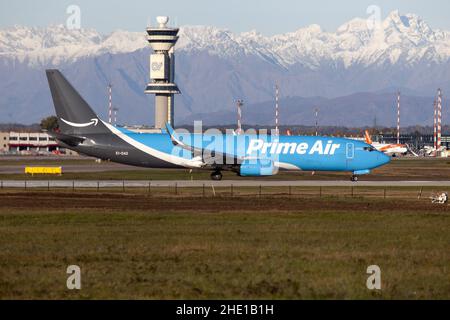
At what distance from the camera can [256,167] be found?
3199 inches

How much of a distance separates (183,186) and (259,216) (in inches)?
1008

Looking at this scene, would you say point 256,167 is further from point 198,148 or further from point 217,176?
point 198,148

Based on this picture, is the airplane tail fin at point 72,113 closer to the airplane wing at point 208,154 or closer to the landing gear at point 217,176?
the airplane wing at point 208,154

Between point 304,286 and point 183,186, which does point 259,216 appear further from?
point 183,186

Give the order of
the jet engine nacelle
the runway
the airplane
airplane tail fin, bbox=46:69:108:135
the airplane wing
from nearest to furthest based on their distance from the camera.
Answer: the runway, the jet engine nacelle, the airplane, the airplane wing, airplane tail fin, bbox=46:69:108:135

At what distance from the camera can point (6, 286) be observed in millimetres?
28531

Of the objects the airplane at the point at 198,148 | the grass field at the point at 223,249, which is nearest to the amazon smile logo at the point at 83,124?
the airplane at the point at 198,148

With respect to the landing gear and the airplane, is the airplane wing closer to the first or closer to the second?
the airplane

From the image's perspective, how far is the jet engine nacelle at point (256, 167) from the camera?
81.2 meters

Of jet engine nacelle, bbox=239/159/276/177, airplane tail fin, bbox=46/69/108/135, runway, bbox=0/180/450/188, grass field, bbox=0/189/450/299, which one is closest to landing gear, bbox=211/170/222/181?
runway, bbox=0/180/450/188

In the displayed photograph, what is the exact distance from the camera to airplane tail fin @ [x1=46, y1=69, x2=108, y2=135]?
82.1m

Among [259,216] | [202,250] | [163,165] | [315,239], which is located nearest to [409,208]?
[259,216]

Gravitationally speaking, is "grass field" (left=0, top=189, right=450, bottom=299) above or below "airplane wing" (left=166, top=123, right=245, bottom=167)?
below

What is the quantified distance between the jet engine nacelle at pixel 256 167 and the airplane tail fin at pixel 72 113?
12.0 metres
